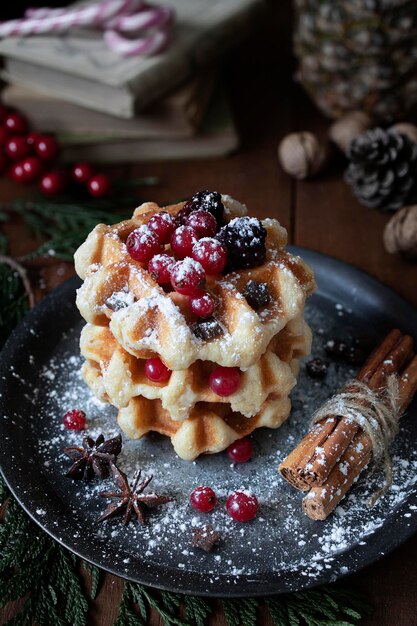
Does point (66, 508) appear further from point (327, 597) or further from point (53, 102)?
point (53, 102)

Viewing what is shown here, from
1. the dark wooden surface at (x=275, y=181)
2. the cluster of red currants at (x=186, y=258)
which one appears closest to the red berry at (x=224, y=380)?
the cluster of red currants at (x=186, y=258)

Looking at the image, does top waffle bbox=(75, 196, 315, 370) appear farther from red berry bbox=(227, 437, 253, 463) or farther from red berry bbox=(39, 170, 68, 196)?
red berry bbox=(39, 170, 68, 196)

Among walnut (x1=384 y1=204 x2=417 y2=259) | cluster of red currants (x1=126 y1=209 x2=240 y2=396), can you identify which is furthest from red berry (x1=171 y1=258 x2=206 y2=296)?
walnut (x1=384 y1=204 x2=417 y2=259)

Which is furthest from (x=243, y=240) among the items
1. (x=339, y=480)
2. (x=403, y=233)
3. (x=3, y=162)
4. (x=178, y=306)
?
(x=3, y=162)

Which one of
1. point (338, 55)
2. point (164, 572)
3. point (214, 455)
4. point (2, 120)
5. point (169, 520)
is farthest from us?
point (2, 120)

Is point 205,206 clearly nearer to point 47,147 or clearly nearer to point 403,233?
point 403,233

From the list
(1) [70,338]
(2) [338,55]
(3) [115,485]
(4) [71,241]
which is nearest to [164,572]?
(3) [115,485]
